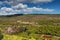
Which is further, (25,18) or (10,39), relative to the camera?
(25,18)

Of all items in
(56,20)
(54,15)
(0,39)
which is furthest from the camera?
(54,15)

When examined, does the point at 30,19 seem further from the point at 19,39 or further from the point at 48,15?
the point at 19,39

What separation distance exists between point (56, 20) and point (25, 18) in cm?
2423

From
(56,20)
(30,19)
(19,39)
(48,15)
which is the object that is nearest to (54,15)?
(48,15)

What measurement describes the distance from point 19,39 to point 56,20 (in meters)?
84.4

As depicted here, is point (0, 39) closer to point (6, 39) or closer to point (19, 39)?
point (6, 39)

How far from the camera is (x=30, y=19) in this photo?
119 meters

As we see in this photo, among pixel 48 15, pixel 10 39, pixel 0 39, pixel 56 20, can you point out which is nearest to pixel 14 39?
pixel 10 39

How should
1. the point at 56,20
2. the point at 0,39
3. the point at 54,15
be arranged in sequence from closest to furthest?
1. the point at 0,39
2. the point at 56,20
3. the point at 54,15

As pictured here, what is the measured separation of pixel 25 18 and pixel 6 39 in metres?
88.5

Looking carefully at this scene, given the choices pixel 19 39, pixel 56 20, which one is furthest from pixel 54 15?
pixel 19 39

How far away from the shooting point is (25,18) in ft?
398

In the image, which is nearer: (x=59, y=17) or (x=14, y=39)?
(x=14, y=39)

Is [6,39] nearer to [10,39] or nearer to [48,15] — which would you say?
[10,39]
